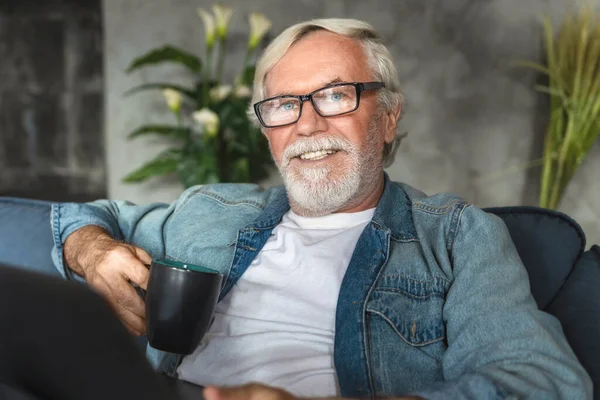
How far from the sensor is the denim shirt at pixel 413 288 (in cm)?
92

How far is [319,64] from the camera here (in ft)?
4.54

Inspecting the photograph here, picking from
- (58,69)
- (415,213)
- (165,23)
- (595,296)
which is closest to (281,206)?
(415,213)

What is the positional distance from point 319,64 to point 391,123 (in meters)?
0.25

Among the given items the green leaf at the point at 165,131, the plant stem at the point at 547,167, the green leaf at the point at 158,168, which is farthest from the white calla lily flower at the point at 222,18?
the plant stem at the point at 547,167

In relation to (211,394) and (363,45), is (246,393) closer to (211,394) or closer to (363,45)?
(211,394)

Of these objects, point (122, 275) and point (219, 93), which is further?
point (219, 93)

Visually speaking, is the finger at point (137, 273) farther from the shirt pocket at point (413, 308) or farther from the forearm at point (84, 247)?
the shirt pocket at point (413, 308)

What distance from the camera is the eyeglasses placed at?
137 centimetres

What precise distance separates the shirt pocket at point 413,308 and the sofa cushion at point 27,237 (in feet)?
2.49

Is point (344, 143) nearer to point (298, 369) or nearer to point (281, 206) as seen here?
point (281, 206)

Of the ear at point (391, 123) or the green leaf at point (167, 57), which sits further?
the green leaf at point (167, 57)

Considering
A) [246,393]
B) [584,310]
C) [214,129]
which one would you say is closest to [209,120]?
[214,129]

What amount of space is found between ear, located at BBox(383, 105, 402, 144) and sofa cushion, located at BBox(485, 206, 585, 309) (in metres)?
0.34

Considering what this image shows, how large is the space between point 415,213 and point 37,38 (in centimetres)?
273
